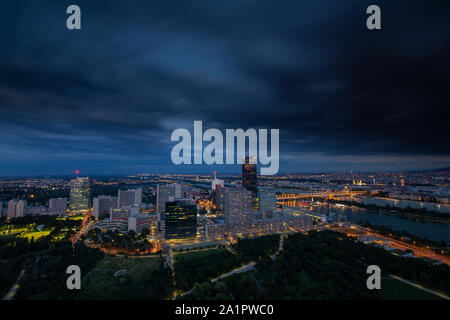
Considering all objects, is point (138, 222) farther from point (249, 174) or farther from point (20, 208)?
point (249, 174)

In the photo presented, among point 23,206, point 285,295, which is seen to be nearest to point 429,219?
point 285,295

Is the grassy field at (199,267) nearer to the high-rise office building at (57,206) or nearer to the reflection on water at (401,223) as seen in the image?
the reflection on water at (401,223)

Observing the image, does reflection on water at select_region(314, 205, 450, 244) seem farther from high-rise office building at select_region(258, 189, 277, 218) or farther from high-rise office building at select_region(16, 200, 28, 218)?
high-rise office building at select_region(16, 200, 28, 218)

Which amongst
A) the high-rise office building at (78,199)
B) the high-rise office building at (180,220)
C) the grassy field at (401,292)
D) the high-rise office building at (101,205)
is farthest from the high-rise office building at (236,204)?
the high-rise office building at (78,199)

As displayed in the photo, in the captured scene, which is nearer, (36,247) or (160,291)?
(160,291)

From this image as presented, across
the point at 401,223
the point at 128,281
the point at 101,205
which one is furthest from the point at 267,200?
the point at 101,205

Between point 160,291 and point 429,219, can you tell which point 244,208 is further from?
point 429,219
